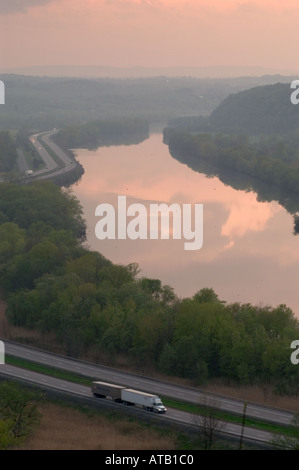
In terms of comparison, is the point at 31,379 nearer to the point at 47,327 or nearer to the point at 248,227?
the point at 47,327

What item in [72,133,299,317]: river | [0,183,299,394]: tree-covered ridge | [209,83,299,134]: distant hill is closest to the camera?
[0,183,299,394]: tree-covered ridge

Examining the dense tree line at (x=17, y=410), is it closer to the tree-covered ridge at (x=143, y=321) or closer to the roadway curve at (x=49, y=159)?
the tree-covered ridge at (x=143, y=321)

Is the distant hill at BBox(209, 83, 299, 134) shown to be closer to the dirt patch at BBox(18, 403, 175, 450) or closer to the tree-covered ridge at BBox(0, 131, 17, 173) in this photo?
the tree-covered ridge at BBox(0, 131, 17, 173)

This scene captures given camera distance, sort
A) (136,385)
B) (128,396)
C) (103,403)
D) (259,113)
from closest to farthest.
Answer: (128,396)
(103,403)
(136,385)
(259,113)

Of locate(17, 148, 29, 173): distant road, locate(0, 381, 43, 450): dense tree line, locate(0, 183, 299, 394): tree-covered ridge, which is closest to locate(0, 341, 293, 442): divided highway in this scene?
locate(0, 183, 299, 394): tree-covered ridge

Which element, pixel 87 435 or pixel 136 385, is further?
pixel 136 385

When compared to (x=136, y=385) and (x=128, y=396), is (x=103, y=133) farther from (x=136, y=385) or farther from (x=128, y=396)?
(x=128, y=396)

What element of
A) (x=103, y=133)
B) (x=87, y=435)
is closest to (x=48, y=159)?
(x=103, y=133)
